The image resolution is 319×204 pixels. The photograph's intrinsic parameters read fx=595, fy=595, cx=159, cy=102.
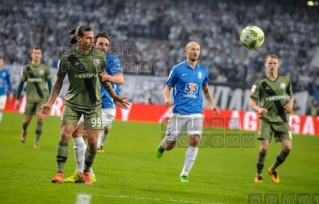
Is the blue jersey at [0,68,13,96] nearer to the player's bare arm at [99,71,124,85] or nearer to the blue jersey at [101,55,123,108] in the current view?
the blue jersey at [101,55,123,108]

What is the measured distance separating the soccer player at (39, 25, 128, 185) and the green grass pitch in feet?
2.83

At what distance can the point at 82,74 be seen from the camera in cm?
932

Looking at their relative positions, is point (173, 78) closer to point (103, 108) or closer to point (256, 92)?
point (103, 108)

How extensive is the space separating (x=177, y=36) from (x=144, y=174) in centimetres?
2623

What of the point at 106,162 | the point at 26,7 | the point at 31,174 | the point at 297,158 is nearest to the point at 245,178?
the point at 106,162

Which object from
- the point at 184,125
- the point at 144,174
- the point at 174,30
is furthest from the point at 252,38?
the point at 174,30

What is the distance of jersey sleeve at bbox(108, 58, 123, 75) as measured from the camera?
1027cm

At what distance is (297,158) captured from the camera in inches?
749

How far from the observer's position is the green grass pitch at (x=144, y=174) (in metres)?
8.91

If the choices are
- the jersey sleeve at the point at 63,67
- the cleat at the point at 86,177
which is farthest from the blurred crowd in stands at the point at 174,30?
the jersey sleeve at the point at 63,67

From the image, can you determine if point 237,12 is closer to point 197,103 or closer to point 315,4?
point 315,4

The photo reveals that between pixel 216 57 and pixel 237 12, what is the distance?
19.6ft

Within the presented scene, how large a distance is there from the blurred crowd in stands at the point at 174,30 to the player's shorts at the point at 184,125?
21189 mm

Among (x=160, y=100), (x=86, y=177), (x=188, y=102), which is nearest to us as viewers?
(x=86, y=177)
